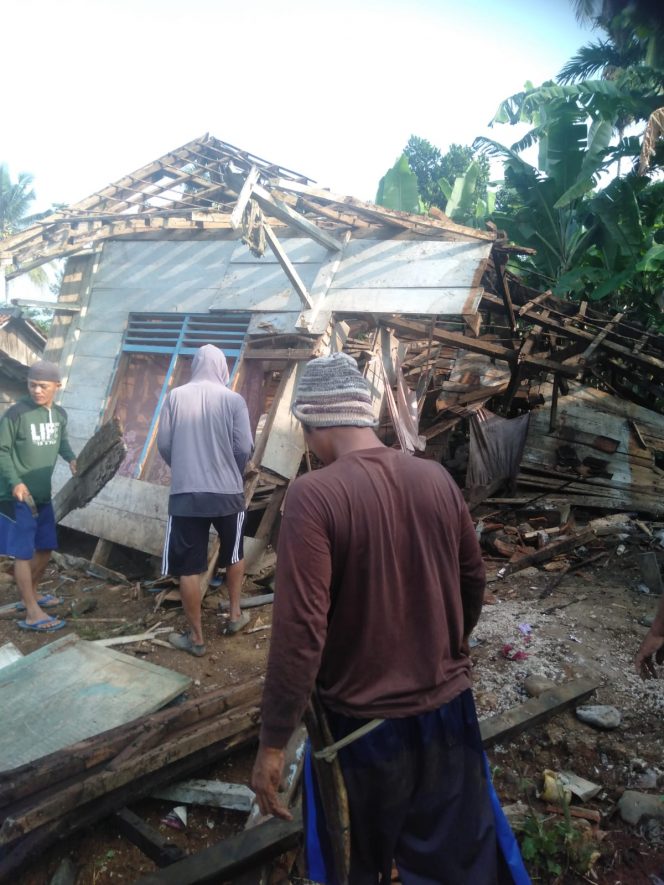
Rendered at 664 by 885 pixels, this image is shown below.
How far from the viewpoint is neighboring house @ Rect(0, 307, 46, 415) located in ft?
28.3

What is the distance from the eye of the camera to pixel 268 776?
5.32ft

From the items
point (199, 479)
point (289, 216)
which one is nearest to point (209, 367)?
point (199, 479)

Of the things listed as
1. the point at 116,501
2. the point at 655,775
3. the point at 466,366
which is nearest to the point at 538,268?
the point at 466,366

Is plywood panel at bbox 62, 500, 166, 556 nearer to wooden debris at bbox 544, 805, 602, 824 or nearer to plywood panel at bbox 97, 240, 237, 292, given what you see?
plywood panel at bbox 97, 240, 237, 292

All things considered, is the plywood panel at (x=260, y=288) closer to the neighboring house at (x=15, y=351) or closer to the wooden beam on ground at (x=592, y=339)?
the wooden beam on ground at (x=592, y=339)

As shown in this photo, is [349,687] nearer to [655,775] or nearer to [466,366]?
[655,775]

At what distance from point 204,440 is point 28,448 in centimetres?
163

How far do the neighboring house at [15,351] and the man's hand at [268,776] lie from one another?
8.28 m

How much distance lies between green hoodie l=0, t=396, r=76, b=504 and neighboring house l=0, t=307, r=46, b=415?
413 centimetres

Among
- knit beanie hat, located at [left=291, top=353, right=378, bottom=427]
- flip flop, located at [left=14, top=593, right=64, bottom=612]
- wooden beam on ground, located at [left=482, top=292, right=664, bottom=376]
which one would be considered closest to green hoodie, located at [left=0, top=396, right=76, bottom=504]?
flip flop, located at [left=14, top=593, right=64, bottom=612]

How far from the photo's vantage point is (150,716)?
3.03 metres

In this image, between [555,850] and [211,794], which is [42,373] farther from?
[555,850]

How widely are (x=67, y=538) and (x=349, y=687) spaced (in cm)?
674

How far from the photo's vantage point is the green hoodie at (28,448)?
466 cm
